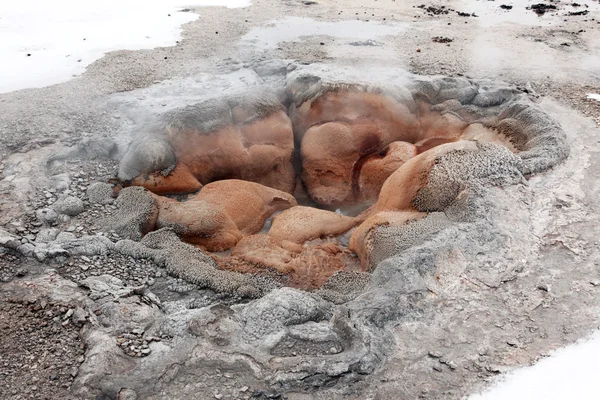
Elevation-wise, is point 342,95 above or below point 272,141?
above

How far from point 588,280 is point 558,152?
148 centimetres

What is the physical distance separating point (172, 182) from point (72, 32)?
439 cm

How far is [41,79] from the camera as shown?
5.95 meters

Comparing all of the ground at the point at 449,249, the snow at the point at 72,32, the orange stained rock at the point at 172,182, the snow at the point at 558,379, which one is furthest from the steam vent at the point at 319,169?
the snow at the point at 72,32

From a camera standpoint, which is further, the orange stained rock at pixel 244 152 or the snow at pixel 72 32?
the snow at pixel 72 32

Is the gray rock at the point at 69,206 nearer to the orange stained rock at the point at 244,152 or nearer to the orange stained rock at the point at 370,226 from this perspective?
the orange stained rock at the point at 244,152

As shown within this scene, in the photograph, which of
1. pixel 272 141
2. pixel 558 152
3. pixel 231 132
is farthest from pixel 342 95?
pixel 558 152

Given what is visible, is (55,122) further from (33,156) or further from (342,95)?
(342,95)

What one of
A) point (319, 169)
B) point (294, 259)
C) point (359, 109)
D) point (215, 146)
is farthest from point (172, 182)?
point (359, 109)

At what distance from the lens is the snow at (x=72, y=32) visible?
6.25m

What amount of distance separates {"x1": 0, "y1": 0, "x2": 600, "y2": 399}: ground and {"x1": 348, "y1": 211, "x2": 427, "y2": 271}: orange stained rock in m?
0.66

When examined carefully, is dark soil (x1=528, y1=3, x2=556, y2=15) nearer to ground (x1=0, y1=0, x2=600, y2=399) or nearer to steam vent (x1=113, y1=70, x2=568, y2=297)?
ground (x1=0, y1=0, x2=600, y2=399)

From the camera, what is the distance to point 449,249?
3.07 meters

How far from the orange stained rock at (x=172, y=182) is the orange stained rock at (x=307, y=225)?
2.68ft
